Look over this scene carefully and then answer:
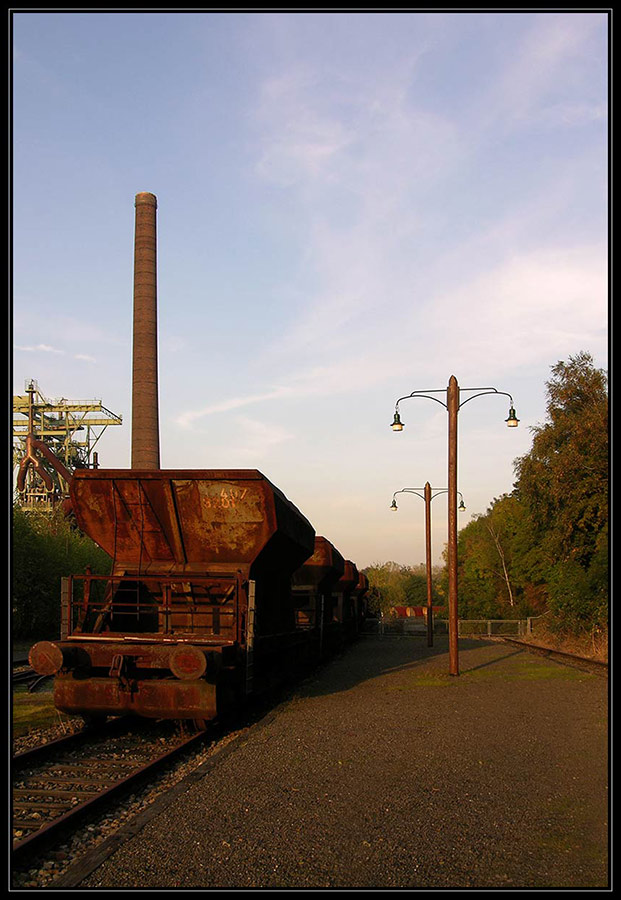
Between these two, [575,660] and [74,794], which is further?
[575,660]

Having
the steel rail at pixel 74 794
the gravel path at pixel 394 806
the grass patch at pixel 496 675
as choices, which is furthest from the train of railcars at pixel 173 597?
the grass patch at pixel 496 675

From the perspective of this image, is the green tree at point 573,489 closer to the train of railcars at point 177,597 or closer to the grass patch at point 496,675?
the grass patch at point 496,675

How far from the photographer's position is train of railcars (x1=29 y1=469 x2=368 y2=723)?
874cm

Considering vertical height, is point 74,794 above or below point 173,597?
below

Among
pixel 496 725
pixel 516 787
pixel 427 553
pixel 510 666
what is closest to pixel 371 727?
pixel 496 725

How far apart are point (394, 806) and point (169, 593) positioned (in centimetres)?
475

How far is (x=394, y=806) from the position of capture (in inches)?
234

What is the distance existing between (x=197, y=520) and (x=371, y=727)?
12.1 feet

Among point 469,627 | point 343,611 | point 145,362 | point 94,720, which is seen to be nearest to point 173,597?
point 94,720

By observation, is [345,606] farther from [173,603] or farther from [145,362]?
[145,362]

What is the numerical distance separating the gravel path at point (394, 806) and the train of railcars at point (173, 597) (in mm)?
1073

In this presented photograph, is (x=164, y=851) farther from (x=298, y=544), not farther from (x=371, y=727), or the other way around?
(x=298, y=544)

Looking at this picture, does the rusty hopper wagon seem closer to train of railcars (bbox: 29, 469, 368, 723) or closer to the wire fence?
the wire fence

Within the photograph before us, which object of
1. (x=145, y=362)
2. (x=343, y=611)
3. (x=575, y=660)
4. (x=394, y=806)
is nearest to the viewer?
(x=394, y=806)
